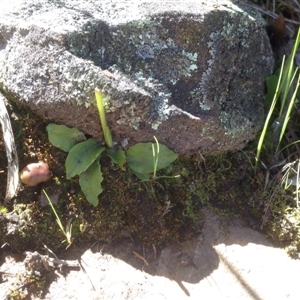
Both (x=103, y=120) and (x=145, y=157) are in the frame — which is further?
(x=145, y=157)

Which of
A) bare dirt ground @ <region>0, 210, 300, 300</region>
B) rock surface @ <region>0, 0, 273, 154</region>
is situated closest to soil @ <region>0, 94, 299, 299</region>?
bare dirt ground @ <region>0, 210, 300, 300</region>

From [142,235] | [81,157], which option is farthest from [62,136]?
[142,235]

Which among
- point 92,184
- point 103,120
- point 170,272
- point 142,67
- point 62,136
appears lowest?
point 170,272

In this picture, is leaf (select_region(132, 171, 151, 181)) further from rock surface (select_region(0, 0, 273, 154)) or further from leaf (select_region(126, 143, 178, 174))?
rock surface (select_region(0, 0, 273, 154))

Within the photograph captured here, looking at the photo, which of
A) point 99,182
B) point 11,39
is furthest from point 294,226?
point 11,39

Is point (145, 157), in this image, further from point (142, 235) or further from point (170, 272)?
point (170, 272)
